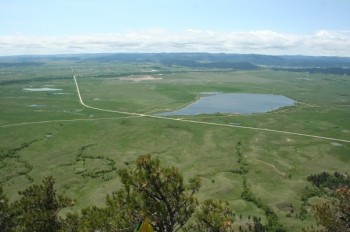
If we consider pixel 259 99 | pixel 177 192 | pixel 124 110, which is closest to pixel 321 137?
pixel 124 110

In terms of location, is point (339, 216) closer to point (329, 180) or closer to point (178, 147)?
point (329, 180)

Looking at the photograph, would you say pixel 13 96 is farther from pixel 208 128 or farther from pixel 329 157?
pixel 329 157

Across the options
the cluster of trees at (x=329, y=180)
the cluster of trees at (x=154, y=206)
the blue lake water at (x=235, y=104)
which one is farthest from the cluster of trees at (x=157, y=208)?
the blue lake water at (x=235, y=104)

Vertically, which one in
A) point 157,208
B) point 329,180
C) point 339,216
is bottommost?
point 329,180

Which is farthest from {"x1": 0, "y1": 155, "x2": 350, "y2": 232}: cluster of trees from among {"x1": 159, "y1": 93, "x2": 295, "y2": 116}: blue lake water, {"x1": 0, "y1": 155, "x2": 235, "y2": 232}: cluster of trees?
{"x1": 159, "y1": 93, "x2": 295, "y2": 116}: blue lake water

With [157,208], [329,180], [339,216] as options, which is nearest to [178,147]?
[329,180]

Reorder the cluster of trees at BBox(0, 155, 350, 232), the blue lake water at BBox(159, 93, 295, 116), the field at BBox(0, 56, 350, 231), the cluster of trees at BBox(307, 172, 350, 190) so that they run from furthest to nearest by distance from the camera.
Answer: the blue lake water at BBox(159, 93, 295, 116), the cluster of trees at BBox(307, 172, 350, 190), the field at BBox(0, 56, 350, 231), the cluster of trees at BBox(0, 155, 350, 232)

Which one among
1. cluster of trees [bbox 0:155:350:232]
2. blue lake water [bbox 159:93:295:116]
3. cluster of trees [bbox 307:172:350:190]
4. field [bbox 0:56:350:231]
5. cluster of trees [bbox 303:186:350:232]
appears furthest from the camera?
blue lake water [bbox 159:93:295:116]

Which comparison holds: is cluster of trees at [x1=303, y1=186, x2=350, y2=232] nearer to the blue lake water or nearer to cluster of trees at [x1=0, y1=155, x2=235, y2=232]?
cluster of trees at [x1=0, y1=155, x2=235, y2=232]
